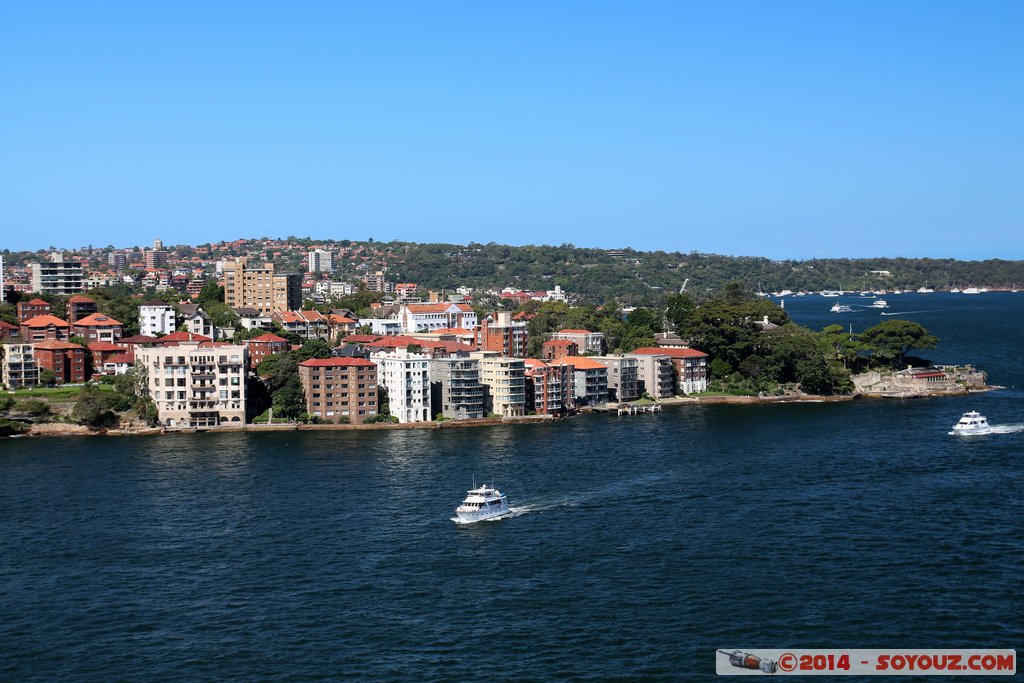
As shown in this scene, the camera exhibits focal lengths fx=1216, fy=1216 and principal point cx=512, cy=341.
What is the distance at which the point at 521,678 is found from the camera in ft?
58.7

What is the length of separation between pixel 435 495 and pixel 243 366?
52.2 feet

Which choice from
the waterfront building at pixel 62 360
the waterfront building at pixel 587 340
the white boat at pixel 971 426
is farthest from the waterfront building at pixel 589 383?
the waterfront building at pixel 62 360

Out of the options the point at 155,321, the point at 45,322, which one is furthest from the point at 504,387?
the point at 45,322

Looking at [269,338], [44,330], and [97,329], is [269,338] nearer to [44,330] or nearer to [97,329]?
[97,329]

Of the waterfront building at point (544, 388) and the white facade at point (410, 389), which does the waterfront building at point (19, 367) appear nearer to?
the white facade at point (410, 389)

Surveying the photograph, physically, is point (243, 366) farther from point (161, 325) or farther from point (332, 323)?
point (332, 323)

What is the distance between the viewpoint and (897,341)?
187ft

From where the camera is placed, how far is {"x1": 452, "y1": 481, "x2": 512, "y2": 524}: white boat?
27047mm

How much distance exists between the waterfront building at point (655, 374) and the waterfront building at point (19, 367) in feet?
78.8

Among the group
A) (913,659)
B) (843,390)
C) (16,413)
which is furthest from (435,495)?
(843,390)

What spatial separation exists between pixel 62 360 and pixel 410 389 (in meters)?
14.7

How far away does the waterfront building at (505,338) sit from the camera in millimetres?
55938

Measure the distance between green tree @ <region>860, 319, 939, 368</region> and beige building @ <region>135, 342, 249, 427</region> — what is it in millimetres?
30281

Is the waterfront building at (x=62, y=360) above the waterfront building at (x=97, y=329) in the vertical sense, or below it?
below
